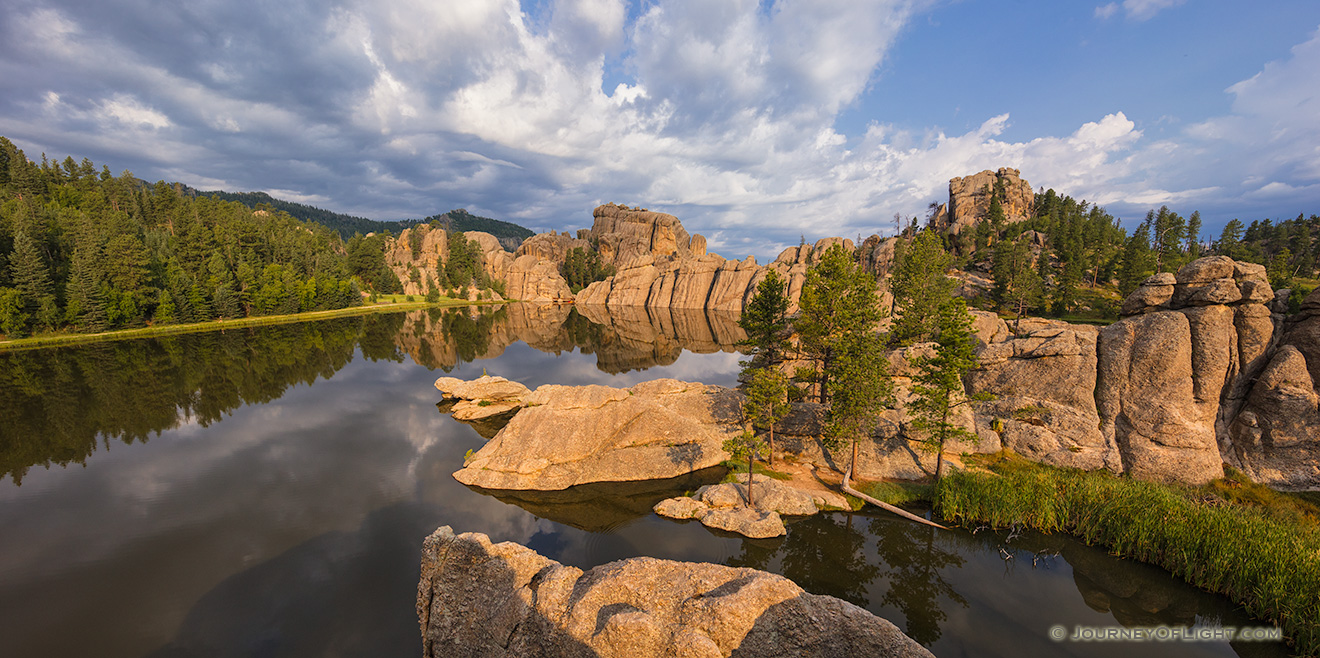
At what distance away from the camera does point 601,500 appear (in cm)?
2656

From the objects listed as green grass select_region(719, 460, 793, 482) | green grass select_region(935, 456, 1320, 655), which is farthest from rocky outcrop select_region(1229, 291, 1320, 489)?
green grass select_region(719, 460, 793, 482)

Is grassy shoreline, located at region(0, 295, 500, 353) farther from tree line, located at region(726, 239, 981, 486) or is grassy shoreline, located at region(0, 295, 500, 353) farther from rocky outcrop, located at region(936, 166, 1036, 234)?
rocky outcrop, located at region(936, 166, 1036, 234)

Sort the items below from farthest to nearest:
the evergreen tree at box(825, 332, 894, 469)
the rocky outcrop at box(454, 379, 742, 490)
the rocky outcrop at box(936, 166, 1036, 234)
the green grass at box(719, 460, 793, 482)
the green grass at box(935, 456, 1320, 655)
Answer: the rocky outcrop at box(936, 166, 1036, 234), the green grass at box(719, 460, 793, 482), the rocky outcrop at box(454, 379, 742, 490), the evergreen tree at box(825, 332, 894, 469), the green grass at box(935, 456, 1320, 655)

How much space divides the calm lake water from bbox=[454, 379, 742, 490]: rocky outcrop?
134 cm

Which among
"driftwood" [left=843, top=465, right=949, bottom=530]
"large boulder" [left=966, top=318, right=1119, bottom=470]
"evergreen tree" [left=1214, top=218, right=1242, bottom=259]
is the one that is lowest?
"driftwood" [left=843, top=465, right=949, bottom=530]

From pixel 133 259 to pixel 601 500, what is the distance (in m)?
113

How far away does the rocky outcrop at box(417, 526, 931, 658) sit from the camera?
10641 millimetres

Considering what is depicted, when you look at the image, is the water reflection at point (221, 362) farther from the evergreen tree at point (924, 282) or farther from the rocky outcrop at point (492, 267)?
the rocky outcrop at point (492, 267)

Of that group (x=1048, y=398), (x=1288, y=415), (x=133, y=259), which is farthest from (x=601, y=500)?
(x=133, y=259)

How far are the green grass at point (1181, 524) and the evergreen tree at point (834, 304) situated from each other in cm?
1052

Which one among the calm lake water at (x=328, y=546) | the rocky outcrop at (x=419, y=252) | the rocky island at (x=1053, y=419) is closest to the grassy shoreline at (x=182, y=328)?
the calm lake water at (x=328, y=546)

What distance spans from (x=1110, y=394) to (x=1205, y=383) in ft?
14.3

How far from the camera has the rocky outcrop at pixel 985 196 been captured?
143 m

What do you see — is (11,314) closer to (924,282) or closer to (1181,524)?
(1181,524)
